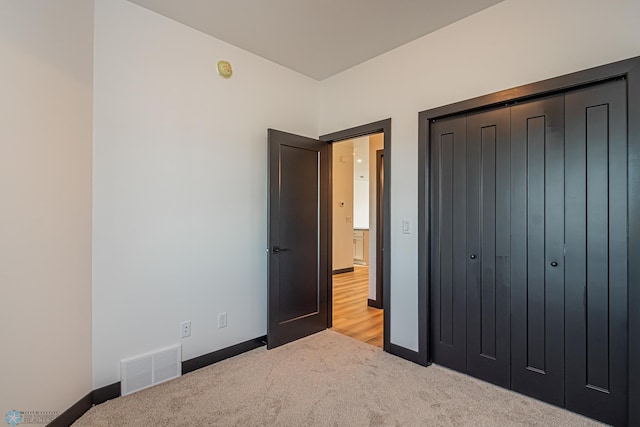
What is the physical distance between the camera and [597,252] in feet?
6.23

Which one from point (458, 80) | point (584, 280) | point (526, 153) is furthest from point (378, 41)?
point (584, 280)

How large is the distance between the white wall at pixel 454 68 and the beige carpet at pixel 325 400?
0.48 m

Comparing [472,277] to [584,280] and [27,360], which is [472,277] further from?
[27,360]

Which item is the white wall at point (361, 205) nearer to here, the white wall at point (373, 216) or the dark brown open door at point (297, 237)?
the white wall at point (373, 216)

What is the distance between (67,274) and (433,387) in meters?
2.60

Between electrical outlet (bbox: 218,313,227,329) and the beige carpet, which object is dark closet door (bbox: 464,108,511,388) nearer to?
the beige carpet

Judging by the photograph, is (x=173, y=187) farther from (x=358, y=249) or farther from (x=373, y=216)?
(x=358, y=249)

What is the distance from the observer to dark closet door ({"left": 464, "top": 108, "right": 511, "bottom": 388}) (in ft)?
7.47

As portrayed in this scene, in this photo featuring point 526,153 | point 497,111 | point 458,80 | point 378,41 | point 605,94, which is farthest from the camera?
point 378,41

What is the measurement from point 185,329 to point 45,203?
1.37 metres

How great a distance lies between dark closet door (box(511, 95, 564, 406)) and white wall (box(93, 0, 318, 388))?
218 centimetres

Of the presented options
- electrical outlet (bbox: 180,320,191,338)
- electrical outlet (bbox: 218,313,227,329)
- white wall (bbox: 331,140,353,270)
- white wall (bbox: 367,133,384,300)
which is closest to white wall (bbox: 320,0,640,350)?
white wall (bbox: 367,133,384,300)

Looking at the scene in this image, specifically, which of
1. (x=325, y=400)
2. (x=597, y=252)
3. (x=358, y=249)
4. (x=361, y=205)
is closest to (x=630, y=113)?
(x=597, y=252)

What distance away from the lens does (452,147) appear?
2.56 metres
